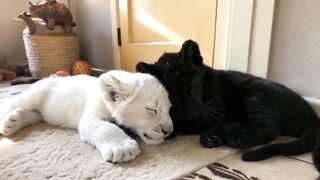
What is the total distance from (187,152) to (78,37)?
1.77 metres

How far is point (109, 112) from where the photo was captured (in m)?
0.91

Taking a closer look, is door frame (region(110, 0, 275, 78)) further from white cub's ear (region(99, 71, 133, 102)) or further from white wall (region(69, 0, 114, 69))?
white wall (region(69, 0, 114, 69))


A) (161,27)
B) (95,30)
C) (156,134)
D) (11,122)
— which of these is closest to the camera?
(156,134)

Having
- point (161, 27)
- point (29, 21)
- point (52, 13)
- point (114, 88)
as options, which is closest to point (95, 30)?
point (52, 13)

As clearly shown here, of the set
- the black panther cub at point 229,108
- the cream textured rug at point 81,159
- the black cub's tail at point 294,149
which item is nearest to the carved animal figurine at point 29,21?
the cream textured rug at point 81,159

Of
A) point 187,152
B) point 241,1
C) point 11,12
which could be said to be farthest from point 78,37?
point 187,152

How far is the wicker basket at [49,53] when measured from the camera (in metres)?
1.98

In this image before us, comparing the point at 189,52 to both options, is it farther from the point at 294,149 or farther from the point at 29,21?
the point at 29,21

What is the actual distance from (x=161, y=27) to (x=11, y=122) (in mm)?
943

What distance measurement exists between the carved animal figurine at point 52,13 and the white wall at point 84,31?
0.63 feet

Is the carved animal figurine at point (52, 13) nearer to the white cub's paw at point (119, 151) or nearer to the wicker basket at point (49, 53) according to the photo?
the wicker basket at point (49, 53)

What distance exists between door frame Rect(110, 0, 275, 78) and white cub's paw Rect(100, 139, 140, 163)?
0.62m

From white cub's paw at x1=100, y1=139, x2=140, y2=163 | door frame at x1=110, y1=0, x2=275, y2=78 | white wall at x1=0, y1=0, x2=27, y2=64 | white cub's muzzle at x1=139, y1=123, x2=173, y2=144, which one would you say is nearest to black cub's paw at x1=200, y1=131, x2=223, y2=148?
white cub's muzzle at x1=139, y1=123, x2=173, y2=144

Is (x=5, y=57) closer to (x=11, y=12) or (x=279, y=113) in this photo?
(x=11, y=12)
